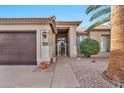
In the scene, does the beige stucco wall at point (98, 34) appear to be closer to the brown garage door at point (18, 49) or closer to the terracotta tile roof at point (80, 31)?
the terracotta tile roof at point (80, 31)

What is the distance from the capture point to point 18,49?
37.7 feet

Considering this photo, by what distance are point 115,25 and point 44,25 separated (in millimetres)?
5306

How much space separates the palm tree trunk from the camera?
21.5 feet

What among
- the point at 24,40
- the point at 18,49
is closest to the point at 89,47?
the point at 24,40

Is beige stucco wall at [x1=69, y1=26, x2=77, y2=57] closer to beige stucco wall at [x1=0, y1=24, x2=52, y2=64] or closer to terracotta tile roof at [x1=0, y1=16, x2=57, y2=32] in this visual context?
beige stucco wall at [x1=0, y1=24, x2=52, y2=64]

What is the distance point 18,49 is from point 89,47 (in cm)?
660

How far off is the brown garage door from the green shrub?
589 centimetres

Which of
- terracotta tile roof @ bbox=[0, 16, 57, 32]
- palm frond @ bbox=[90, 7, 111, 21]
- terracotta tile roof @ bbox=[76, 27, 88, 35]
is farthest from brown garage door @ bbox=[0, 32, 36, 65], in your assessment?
terracotta tile roof @ bbox=[76, 27, 88, 35]

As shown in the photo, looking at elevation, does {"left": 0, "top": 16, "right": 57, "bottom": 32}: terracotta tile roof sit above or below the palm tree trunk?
above

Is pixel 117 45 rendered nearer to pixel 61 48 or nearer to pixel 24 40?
pixel 24 40

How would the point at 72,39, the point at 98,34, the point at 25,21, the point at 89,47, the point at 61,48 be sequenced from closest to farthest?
the point at 25,21 → the point at 89,47 → the point at 72,39 → the point at 98,34 → the point at 61,48

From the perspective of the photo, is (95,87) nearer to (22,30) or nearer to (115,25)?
(115,25)

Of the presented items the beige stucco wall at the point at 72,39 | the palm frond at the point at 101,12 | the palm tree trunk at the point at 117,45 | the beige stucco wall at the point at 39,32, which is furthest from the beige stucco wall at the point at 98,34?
the palm tree trunk at the point at 117,45

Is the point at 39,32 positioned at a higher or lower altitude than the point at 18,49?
higher
